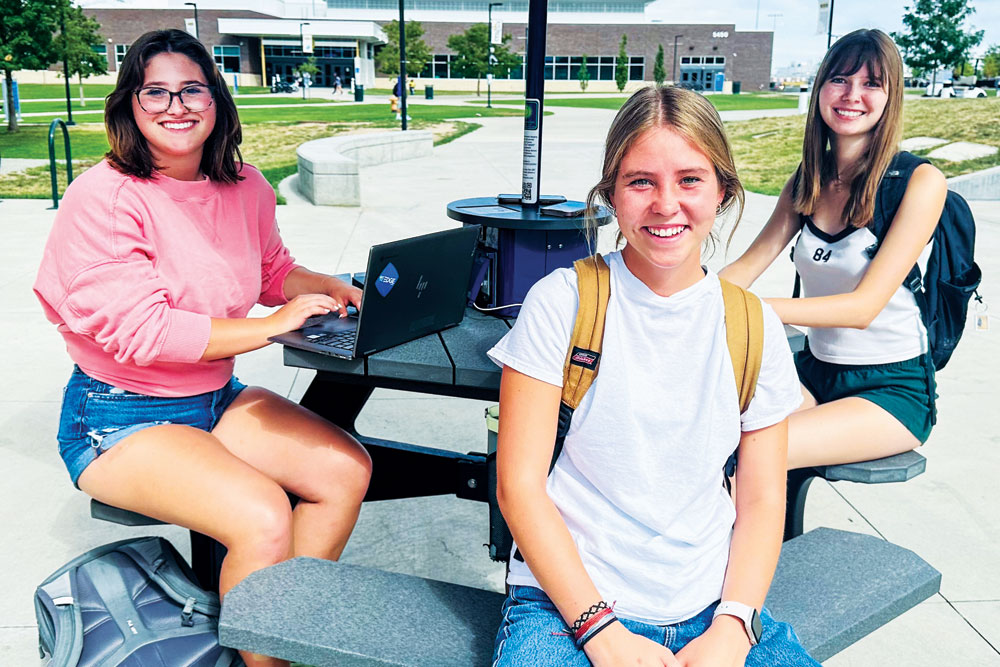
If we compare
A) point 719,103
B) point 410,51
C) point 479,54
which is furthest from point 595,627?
point 479,54

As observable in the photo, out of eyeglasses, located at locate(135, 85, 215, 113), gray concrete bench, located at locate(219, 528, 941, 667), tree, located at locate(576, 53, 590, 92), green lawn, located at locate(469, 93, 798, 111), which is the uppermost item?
tree, located at locate(576, 53, 590, 92)

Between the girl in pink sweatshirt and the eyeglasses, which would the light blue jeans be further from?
the eyeglasses

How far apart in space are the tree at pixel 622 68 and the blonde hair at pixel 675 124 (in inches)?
2948

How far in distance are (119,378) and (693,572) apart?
165cm

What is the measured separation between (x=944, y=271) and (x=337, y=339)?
196 centimetres

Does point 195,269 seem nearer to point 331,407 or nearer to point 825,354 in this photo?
point 331,407

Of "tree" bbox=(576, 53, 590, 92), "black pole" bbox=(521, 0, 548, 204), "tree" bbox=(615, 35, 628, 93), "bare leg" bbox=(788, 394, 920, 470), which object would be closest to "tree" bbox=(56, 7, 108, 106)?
"black pole" bbox=(521, 0, 548, 204)

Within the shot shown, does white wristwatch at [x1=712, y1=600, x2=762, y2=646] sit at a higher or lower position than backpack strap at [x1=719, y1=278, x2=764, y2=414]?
lower

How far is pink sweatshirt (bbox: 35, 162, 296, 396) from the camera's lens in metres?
2.38

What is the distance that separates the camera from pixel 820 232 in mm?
3027

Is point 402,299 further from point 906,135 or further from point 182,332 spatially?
point 906,135

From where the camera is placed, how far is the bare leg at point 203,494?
2.35 m

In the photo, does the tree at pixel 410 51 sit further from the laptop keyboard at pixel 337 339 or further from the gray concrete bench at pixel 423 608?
the gray concrete bench at pixel 423 608

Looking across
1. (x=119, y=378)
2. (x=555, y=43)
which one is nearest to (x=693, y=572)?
(x=119, y=378)
